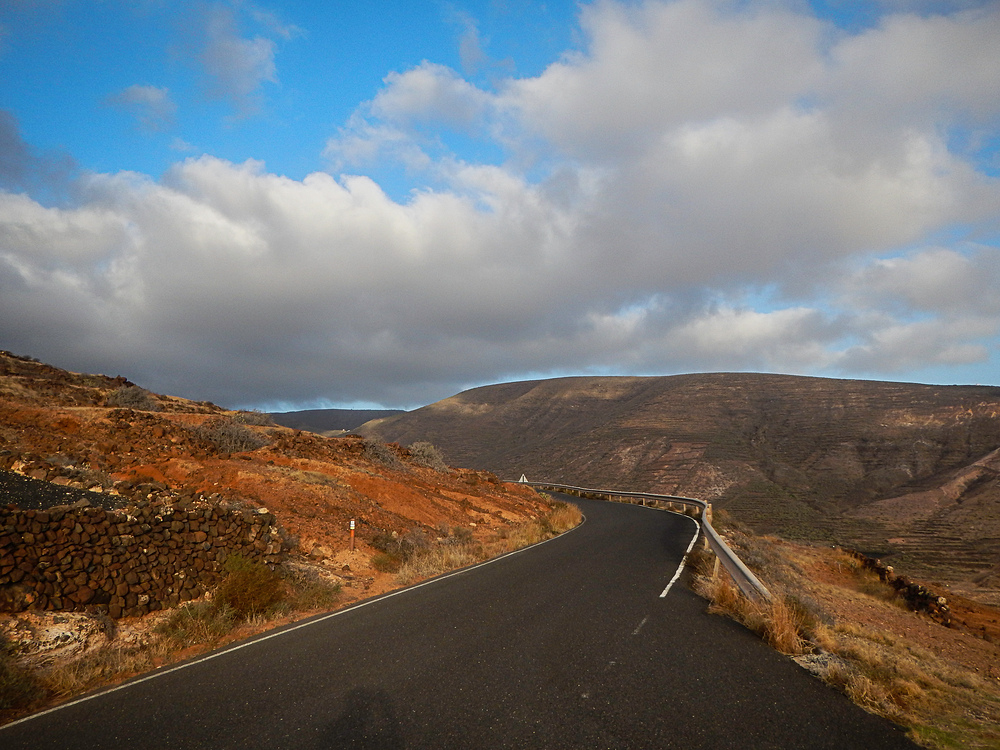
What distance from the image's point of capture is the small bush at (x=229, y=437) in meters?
21.9

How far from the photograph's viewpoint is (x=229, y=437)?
22.6 meters

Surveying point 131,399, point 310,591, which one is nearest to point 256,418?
point 131,399

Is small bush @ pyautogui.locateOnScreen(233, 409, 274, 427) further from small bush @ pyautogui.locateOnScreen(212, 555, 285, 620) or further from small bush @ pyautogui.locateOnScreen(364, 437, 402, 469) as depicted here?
small bush @ pyautogui.locateOnScreen(212, 555, 285, 620)

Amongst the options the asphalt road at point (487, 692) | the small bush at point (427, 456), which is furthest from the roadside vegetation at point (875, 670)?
the small bush at point (427, 456)

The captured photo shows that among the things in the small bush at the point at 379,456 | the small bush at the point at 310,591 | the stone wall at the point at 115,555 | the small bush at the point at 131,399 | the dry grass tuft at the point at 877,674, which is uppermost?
the small bush at the point at 131,399

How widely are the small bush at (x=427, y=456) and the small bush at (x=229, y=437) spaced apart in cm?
1362

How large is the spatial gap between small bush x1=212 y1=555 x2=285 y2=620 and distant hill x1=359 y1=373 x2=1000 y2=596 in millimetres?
36695

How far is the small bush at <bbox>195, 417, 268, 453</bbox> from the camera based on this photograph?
71.7ft

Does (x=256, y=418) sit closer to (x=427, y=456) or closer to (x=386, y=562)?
(x=427, y=456)

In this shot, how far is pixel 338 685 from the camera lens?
5.59 meters

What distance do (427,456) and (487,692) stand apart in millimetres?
33101

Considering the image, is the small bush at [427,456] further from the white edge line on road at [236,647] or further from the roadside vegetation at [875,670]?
the roadside vegetation at [875,670]

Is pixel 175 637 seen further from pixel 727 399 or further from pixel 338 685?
pixel 727 399

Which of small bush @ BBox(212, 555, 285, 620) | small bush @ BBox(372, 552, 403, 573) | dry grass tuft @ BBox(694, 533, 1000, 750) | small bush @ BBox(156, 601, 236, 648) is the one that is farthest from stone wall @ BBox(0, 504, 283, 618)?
dry grass tuft @ BBox(694, 533, 1000, 750)
